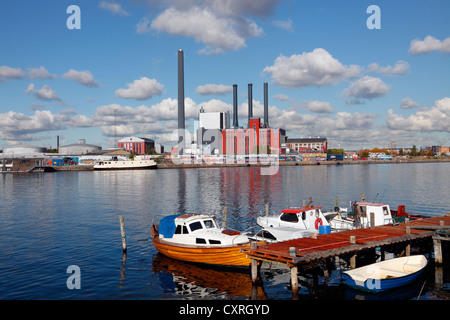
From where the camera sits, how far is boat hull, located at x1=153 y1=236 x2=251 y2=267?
24016 mm

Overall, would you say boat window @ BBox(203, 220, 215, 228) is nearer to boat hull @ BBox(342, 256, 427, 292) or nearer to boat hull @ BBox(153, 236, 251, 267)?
boat hull @ BBox(153, 236, 251, 267)

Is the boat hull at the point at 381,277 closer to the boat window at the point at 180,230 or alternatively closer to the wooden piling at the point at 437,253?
the wooden piling at the point at 437,253

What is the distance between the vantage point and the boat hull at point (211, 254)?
2402 centimetres

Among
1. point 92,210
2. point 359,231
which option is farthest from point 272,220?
point 92,210

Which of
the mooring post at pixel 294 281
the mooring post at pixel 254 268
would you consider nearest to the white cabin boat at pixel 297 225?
the mooring post at pixel 254 268

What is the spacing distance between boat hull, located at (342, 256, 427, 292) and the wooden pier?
4.53ft

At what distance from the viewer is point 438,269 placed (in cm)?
2523

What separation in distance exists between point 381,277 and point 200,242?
42.4ft

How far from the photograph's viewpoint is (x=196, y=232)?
2638 cm

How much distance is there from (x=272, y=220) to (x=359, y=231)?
29.1 feet

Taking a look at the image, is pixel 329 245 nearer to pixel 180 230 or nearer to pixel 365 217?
pixel 180 230

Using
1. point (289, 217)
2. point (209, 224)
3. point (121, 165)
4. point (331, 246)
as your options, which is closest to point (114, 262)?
point (209, 224)

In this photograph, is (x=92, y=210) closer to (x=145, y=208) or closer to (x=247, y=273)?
(x=145, y=208)

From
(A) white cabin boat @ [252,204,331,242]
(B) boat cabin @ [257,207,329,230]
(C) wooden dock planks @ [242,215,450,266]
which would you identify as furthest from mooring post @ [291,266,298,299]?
(B) boat cabin @ [257,207,329,230]
